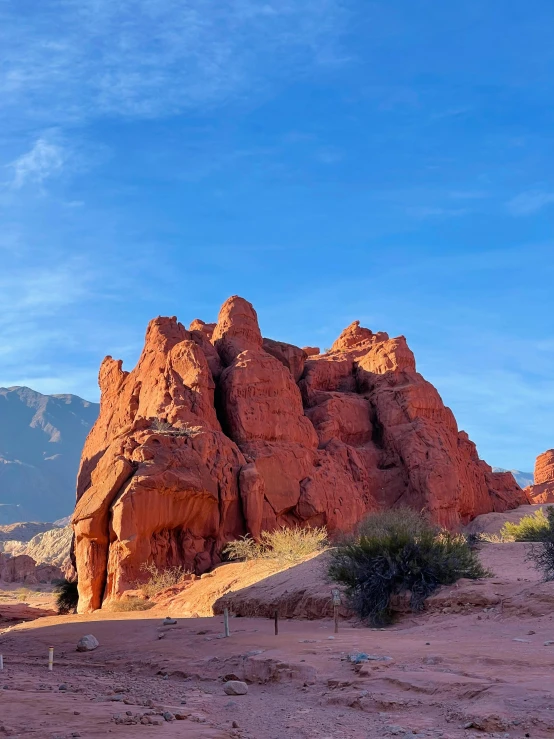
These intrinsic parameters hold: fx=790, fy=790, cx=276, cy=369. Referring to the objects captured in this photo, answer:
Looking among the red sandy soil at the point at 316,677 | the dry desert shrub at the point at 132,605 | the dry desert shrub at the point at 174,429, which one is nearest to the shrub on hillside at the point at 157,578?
the dry desert shrub at the point at 132,605

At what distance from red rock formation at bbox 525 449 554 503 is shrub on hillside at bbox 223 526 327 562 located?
28.0 m

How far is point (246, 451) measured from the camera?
35.2m

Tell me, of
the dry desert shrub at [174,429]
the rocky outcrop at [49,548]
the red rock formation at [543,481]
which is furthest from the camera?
the rocky outcrop at [49,548]

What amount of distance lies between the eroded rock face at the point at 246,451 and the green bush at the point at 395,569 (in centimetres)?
1227

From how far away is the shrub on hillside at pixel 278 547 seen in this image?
26406 mm

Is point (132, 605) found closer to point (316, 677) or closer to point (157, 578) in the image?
point (157, 578)

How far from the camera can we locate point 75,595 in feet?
110

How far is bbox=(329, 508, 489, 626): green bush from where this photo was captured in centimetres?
1717

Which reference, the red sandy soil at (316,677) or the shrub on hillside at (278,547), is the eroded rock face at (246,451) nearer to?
the shrub on hillside at (278,547)

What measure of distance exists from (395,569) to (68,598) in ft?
67.1

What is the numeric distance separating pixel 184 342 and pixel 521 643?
2732 centimetres

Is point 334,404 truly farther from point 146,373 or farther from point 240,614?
point 240,614

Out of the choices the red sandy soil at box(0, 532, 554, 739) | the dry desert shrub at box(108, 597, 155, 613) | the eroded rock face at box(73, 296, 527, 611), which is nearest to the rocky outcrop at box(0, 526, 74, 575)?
the eroded rock face at box(73, 296, 527, 611)

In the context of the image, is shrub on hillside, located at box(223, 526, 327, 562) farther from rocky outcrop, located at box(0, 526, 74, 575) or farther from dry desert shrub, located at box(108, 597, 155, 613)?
rocky outcrop, located at box(0, 526, 74, 575)
